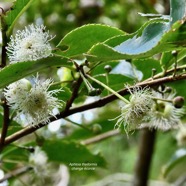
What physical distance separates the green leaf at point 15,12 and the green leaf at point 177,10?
30cm

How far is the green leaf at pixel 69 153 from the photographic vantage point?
4.73ft

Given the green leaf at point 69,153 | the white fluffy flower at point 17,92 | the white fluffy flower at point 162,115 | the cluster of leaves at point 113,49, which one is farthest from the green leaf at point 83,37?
the green leaf at point 69,153

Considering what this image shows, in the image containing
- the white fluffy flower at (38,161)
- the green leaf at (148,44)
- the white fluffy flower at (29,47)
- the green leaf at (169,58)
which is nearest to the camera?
the green leaf at (148,44)

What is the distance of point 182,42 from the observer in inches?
32.2

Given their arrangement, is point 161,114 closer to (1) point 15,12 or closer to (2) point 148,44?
(2) point 148,44

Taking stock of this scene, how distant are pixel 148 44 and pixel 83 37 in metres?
0.20

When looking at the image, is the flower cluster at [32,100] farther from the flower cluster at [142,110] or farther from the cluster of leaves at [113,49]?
the flower cluster at [142,110]

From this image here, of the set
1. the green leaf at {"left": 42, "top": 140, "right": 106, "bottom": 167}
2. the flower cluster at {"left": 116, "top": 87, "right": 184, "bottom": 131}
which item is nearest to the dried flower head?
the flower cluster at {"left": 116, "top": 87, "right": 184, "bottom": 131}

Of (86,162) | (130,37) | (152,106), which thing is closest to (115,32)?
(130,37)

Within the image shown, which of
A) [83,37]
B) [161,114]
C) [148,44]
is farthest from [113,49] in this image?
[161,114]

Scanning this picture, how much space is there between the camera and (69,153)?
4.82 feet

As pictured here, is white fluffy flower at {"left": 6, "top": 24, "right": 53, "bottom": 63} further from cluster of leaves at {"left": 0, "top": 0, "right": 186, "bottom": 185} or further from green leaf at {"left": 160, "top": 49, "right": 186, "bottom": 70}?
green leaf at {"left": 160, "top": 49, "right": 186, "bottom": 70}

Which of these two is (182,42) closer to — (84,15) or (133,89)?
(133,89)

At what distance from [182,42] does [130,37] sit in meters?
0.12
